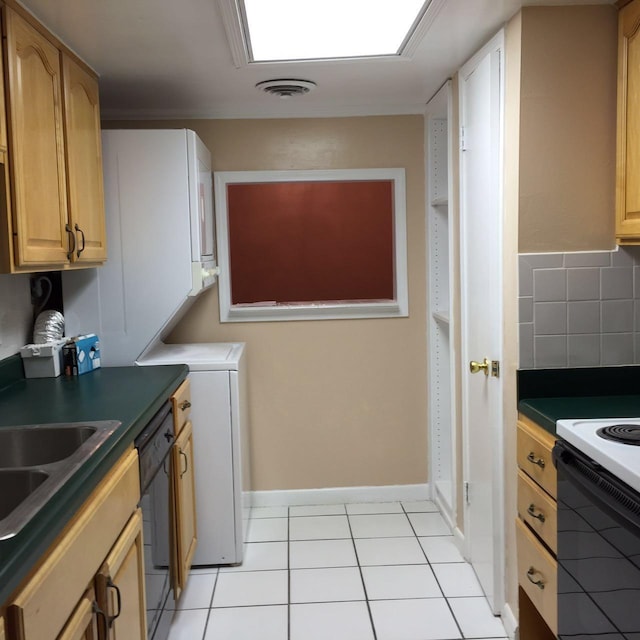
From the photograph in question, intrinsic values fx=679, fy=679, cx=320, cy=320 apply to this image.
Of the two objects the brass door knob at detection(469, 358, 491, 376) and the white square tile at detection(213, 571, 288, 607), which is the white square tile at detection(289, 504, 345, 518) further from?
the brass door knob at detection(469, 358, 491, 376)

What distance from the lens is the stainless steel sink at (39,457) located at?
54.1 inches

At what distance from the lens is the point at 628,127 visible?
2.09 meters

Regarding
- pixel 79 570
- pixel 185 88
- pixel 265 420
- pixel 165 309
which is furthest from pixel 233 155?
pixel 79 570

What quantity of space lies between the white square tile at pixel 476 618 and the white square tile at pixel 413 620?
3cm

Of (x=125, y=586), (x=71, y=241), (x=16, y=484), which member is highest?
(x=71, y=241)

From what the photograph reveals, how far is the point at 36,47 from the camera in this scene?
82.3 inches

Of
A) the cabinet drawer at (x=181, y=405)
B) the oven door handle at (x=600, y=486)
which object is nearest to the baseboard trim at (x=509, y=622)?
the oven door handle at (x=600, y=486)

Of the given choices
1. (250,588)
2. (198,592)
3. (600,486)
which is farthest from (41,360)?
(600,486)

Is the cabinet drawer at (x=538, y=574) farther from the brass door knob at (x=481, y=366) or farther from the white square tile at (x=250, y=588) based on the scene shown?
the white square tile at (x=250, y=588)

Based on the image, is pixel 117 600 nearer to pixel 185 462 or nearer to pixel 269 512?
pixel 185 462

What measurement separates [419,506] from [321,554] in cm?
76

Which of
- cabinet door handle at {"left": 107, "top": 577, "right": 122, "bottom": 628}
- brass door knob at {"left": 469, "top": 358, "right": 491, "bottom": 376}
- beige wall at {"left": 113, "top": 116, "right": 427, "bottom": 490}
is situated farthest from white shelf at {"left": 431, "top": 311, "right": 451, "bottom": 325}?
cabinet door handle at {"left": 107, "top": 577, "right": 122, "bottom": 628}

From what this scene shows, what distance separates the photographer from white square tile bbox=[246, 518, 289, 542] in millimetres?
3309

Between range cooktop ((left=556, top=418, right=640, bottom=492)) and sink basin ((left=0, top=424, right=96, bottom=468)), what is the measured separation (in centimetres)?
129
